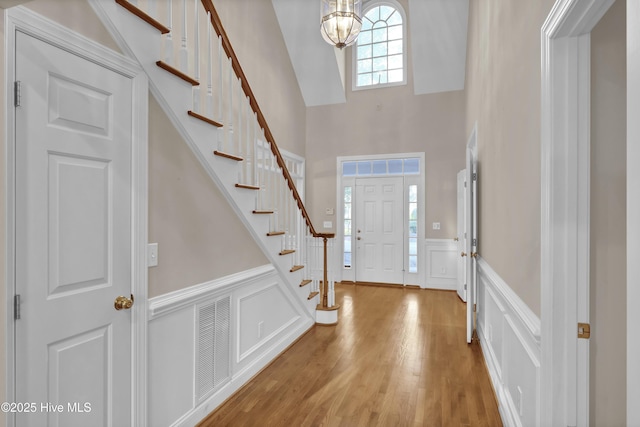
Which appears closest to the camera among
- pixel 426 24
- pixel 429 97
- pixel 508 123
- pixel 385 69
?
pixel 508 123

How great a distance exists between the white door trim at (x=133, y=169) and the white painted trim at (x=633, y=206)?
6.21 ft

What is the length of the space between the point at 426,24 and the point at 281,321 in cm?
502

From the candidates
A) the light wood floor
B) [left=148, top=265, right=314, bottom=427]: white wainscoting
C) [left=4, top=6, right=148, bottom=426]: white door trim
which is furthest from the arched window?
[left=4, top=6, right=148, bottom=426]: white door trim

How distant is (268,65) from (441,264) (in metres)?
4.35

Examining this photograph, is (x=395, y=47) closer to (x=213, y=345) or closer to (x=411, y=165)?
(x=411, y=165)

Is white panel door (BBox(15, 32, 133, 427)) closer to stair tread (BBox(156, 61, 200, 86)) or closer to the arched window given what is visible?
stair tread (BBox(156, 61, 200, 86))

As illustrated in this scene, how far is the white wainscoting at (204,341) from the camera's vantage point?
2.08 metres

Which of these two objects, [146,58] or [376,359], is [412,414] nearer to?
[376,359]

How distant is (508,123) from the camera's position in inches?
→ 94.7

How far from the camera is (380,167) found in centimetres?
679

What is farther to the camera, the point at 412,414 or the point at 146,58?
the point at 412,414

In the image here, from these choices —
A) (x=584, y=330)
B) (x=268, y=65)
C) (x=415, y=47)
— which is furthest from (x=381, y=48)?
(x=584, y=330)

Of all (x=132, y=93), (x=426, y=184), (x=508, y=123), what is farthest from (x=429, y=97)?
(x=132, y=93)

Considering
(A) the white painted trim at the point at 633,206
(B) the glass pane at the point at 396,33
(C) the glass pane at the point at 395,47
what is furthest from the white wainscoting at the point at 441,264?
(A) the white painted trim at the point at 633,206
